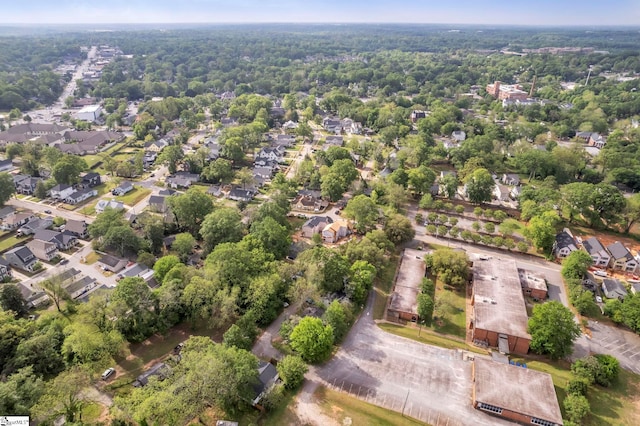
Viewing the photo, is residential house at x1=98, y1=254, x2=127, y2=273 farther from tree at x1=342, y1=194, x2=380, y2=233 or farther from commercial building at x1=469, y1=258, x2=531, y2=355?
commercial building at x1=469, y1=258, x2=531, y2=355

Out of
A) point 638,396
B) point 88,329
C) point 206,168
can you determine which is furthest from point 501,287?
point 206,168

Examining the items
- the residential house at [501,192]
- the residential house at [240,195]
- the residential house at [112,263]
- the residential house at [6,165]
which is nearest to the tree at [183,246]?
the residential house at [112,263]

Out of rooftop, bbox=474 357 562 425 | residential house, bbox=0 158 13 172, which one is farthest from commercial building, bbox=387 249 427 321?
residential house, bbox=0 158 13 172

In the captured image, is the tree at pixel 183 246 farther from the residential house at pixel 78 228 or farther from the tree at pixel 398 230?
the tree at pixel 398 230

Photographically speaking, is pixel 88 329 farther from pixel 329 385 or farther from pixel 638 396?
pixel 638 396

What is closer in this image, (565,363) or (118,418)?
(118,418)

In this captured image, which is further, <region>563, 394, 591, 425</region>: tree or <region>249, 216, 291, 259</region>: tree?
<region>249, 216, 291, 259</region>: tree
